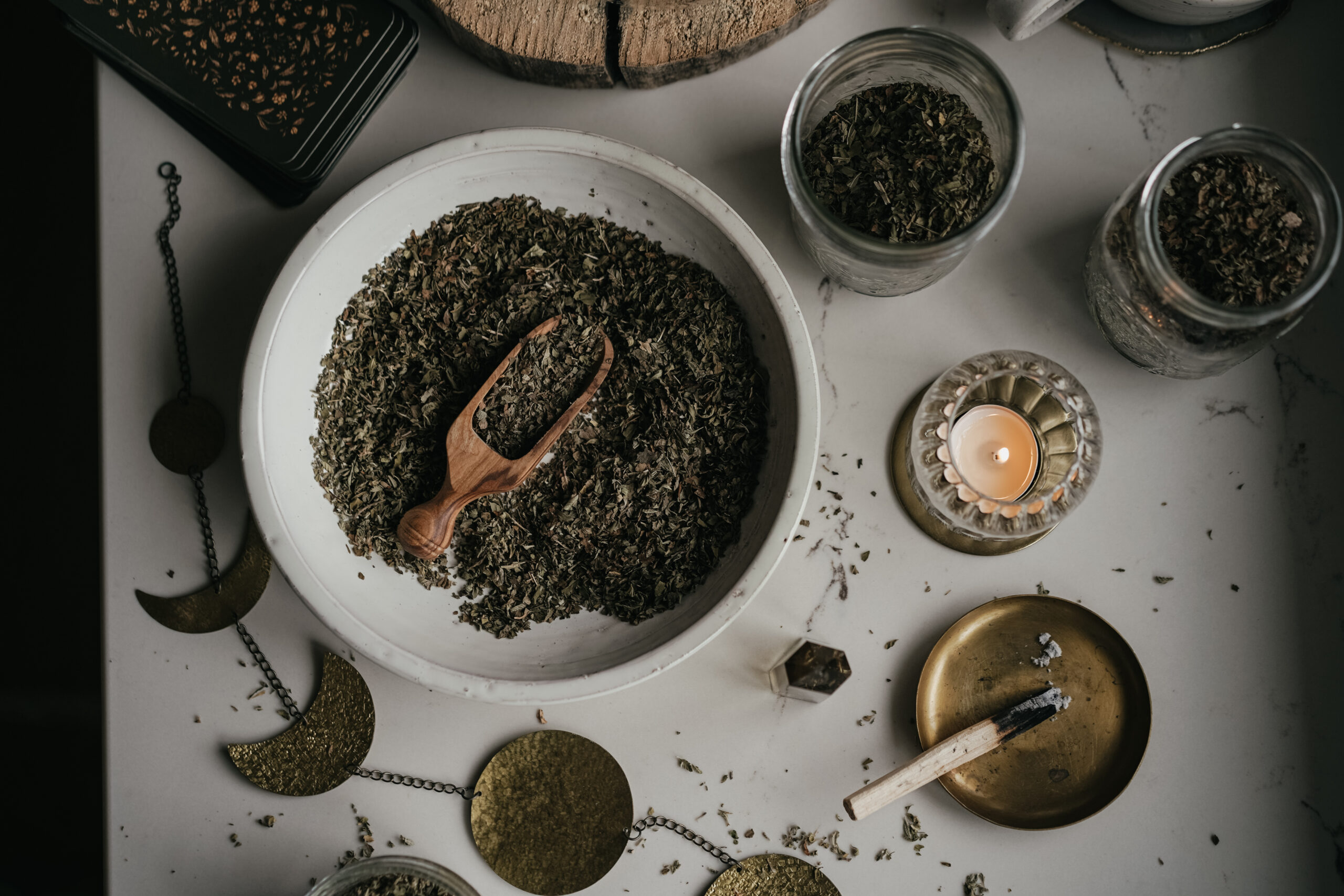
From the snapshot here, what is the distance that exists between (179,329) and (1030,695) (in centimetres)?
149

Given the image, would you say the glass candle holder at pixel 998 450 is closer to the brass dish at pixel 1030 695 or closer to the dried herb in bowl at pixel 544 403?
the brass dish at pixel 1030 695

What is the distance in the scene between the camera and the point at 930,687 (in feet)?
4.18

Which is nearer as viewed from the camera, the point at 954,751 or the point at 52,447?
the point at 954,751

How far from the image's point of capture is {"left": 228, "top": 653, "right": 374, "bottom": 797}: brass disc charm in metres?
1.30

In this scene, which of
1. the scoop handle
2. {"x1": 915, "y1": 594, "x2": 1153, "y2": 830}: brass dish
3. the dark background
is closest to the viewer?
the scoop handle

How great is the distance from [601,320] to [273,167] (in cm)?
58

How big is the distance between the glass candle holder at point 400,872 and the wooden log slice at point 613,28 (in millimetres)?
1227

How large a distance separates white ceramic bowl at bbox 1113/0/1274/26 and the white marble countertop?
0.06 m

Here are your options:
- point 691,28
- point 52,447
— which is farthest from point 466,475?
point 52,447

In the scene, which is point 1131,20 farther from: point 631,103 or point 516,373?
point 516,373

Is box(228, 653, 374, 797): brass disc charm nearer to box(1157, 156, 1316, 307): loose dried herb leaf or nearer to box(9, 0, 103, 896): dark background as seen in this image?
box(9, 0, 103, 896): dark background

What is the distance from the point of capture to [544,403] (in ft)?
4.02

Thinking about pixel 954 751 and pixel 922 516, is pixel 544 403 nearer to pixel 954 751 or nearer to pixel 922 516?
pixel 922 516

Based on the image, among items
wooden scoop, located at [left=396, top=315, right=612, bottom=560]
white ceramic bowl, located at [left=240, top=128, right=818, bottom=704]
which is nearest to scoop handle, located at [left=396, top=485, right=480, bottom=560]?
wooden scoop, located at [left=396, top=315, right=612, bottom=560]
